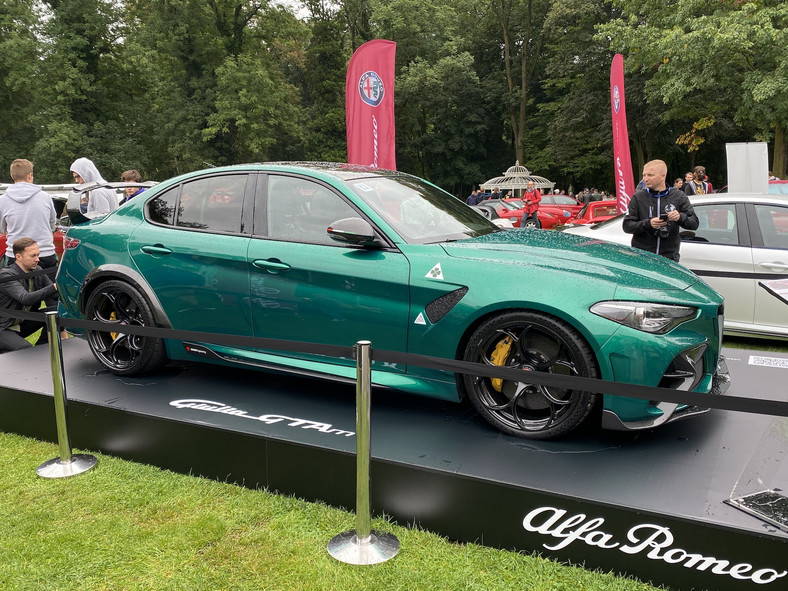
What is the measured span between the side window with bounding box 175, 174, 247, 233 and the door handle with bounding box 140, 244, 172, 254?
0.20 m

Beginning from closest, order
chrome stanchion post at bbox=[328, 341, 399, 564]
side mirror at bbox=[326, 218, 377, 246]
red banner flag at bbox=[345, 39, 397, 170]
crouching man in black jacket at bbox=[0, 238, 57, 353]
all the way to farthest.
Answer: chrome stanchion post at bbox=[328, 341, 399, 564] < side mirror at bbox=[326, 218, 377, 246] < crouching man in black jacket at bbox=[0, 238, 57, 353] < red banner flag at bbox=[345, 39, 397, 170]

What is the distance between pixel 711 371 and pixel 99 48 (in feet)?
120

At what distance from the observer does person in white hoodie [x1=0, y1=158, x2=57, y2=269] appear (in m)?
6.43

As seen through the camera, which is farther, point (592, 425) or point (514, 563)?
point (592, 425)

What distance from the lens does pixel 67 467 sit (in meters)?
3.75

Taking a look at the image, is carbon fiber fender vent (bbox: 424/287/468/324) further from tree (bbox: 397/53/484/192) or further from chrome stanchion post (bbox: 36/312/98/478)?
tree (bbox: 397/53/484/192)

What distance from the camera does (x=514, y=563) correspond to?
8.77ft

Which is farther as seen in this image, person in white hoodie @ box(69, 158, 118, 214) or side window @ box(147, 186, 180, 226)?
person in white hoodie @ box(69, 158, 118, 214)

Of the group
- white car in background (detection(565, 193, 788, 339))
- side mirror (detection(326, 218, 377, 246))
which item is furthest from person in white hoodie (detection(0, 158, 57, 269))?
white car in background (detection(565, 193, 788, 339))

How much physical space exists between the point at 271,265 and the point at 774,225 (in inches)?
189

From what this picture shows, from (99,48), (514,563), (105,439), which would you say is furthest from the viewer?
(99,48)

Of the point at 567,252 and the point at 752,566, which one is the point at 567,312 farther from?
the point at 752,566

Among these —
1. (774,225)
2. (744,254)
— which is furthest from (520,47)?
(744,254)

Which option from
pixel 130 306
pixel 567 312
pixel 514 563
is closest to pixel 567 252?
pixel 567 312
